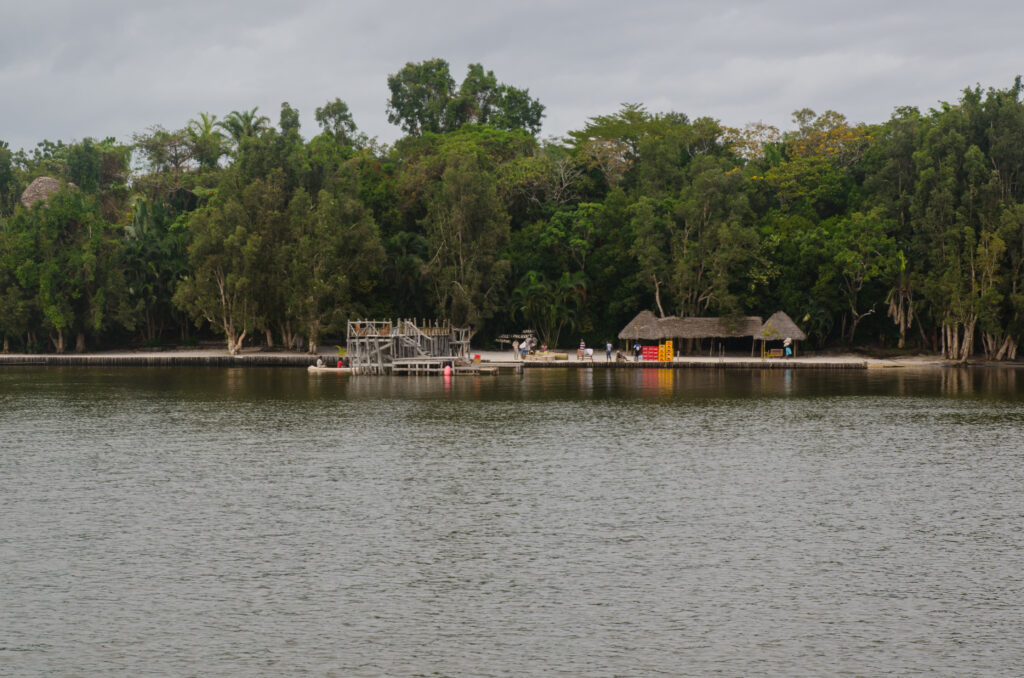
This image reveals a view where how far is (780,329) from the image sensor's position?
242 feet

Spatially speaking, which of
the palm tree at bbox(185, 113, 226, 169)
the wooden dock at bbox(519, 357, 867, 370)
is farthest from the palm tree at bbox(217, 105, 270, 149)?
the wooden dock at bbox(519, 357, 867, 370)

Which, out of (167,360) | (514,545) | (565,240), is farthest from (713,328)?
(514,545)

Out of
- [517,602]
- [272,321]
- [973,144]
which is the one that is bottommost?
[517,602]

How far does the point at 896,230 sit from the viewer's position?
7525 centimetres

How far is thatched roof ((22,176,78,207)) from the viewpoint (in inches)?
3784

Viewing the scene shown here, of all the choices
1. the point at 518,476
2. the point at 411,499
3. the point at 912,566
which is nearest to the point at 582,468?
the point at 518,476

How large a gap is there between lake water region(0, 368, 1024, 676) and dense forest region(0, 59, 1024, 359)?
32.0 m

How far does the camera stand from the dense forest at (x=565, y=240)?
70.2 meters

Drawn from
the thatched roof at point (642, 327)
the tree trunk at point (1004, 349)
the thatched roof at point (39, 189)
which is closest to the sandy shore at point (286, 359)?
the tree trunk at point (1004, 349)

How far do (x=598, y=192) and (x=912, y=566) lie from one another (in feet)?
234

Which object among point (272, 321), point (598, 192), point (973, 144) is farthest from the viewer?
point (598, 192)

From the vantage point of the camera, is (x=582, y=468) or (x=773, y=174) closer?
(x=582, y=468)

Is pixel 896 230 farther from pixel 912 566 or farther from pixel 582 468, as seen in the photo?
pixel 912 566

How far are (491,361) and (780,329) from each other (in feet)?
70.1
